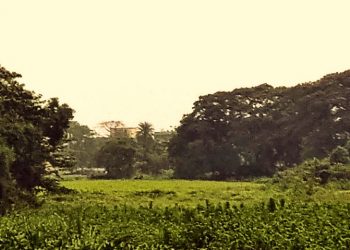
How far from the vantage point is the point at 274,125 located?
149 feet

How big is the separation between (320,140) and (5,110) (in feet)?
84.8

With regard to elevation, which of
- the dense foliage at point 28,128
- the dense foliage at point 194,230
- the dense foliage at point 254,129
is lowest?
the dense foliage at point 194,230

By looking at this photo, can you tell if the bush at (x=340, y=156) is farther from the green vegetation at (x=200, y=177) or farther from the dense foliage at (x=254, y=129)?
the dense foliage at (x=254, y=129)

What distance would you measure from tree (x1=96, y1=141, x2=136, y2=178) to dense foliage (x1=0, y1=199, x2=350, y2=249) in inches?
1214

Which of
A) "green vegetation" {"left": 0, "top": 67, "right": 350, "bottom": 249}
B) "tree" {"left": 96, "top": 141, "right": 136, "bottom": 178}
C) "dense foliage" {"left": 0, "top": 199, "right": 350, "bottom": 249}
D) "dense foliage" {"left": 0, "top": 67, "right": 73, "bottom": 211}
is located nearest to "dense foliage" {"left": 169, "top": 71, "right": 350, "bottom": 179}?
"green vegetation" {"left": 0, "top": 67, "right": 350, "bottom": 249}

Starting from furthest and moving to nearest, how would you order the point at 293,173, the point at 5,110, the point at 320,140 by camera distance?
1. the point at 320,140
2. the point at 293,173
3. the point at 5,110

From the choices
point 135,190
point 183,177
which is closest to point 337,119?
point 183,177

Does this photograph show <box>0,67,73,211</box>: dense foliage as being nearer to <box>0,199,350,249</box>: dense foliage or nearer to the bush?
<box>0,199,350,249</box>: dense foliage

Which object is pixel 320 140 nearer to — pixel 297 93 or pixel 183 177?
pixel 297 93

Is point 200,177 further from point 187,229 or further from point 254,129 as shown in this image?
point 187,229

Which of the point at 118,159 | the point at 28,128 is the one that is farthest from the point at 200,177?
the point at 28,128

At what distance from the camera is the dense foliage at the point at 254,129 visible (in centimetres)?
4278

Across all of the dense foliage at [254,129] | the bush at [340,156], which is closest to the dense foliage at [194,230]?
the bush at [340,156]

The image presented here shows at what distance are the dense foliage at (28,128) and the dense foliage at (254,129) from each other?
2203 centimetres
